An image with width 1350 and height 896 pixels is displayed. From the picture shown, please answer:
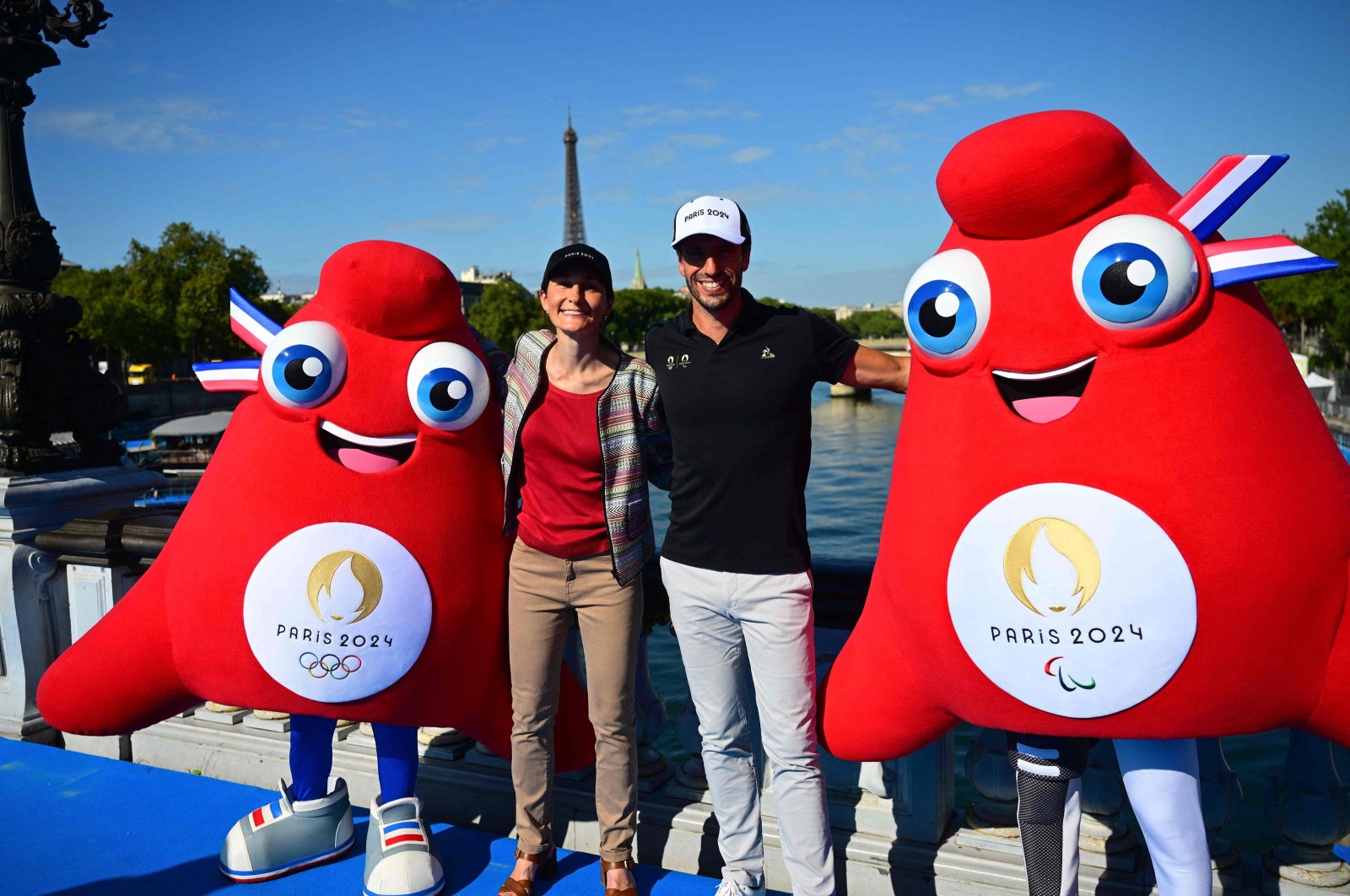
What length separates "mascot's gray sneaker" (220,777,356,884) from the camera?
9.73 ft

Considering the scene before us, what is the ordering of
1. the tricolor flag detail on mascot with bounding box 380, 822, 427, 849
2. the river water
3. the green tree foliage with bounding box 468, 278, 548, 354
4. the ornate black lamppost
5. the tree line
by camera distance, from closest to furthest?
the tricolor flag detail on mascot with bounding box 380, 822, 427, 849
the ornate black lamppost
the river water
the tree line
the green tree foliage with bounding box 468, 278, 548, 354

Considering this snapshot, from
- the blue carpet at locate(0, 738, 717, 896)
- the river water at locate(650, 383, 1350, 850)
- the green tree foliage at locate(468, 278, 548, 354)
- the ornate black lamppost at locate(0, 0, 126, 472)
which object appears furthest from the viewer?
the green tree foliage at locate(468, 278, 548, 354)

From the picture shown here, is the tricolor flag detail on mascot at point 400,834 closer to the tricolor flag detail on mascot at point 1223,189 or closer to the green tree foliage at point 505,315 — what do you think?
the tricolor flag detail on mascot at point 1223,189

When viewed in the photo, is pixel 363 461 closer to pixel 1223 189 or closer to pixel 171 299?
pixel 1223 189

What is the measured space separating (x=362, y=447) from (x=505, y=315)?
52037 mm

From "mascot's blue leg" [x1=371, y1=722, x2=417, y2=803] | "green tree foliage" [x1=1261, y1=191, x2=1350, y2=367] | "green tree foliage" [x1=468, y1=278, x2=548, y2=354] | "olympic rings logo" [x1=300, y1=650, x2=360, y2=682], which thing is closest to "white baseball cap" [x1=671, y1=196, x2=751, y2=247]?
"olympic rings logo" [x1=300, y1=650, x2=360, y2=682]

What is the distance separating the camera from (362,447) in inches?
107

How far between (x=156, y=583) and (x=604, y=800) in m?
1.43

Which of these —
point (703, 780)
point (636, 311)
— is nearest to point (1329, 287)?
point (703, 780)

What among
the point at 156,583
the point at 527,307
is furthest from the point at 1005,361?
the point at 527,307

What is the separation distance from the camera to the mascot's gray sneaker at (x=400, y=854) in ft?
9.13

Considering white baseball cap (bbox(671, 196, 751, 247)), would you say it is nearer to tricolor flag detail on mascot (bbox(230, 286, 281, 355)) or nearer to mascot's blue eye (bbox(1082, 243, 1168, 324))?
mascot's blue eye (bbox(1082, 243, 1168, 324))

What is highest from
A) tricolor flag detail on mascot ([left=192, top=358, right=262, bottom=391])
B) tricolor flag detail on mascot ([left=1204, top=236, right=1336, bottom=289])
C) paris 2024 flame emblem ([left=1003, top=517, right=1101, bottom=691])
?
tricolor flag detail on mascot ([left=1204, top=236, right=1336, bottom=289])

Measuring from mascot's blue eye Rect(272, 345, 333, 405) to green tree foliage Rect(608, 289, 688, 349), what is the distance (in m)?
77.9
